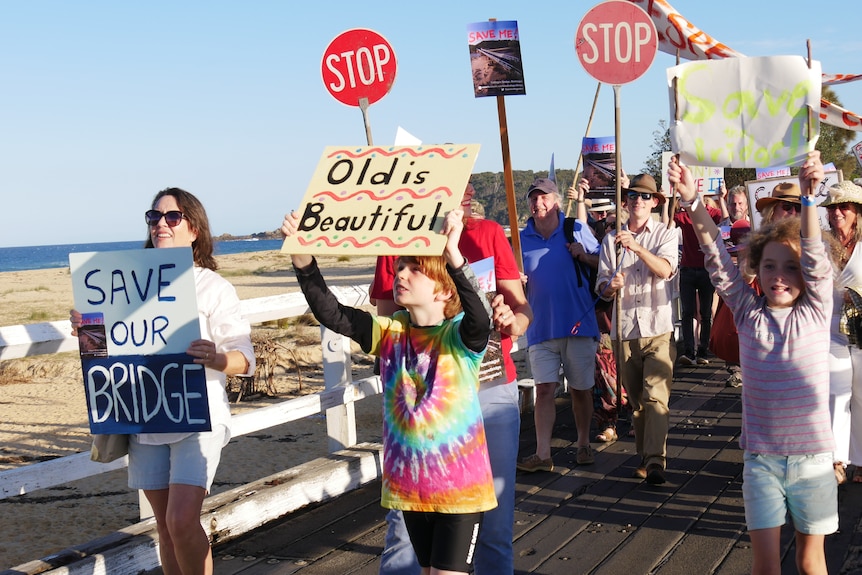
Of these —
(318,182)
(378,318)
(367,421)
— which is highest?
(318,182)

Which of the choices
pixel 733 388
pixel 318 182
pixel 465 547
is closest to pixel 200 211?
pixel 318 182

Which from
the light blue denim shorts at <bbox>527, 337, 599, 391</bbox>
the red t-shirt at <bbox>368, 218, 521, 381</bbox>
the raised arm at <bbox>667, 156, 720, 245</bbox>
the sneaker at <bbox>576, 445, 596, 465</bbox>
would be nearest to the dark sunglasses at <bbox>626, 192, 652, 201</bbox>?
the light blue denim shorts at <bbox>527, 337, 599, 391</bbox>

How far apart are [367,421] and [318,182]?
22.1ft

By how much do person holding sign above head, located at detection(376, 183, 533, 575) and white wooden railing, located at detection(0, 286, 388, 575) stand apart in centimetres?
154

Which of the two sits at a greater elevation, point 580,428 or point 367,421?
point 580,428

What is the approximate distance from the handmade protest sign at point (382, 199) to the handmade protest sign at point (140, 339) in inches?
26.8

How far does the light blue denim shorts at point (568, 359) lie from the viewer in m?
6.77

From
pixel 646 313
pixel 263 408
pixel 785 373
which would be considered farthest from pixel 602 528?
pixel 263 408

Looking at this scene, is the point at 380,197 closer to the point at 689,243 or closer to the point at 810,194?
the point at 810,194

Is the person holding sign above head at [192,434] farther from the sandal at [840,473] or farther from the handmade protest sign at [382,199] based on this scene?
the sandal at [840,473]

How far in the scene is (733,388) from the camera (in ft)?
31.5

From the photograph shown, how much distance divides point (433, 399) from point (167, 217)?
144cm

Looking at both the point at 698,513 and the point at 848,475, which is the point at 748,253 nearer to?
the point at 698,513

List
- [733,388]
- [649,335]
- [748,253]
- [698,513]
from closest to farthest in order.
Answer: [748,253], [698,513], [649,335], [733,388]
